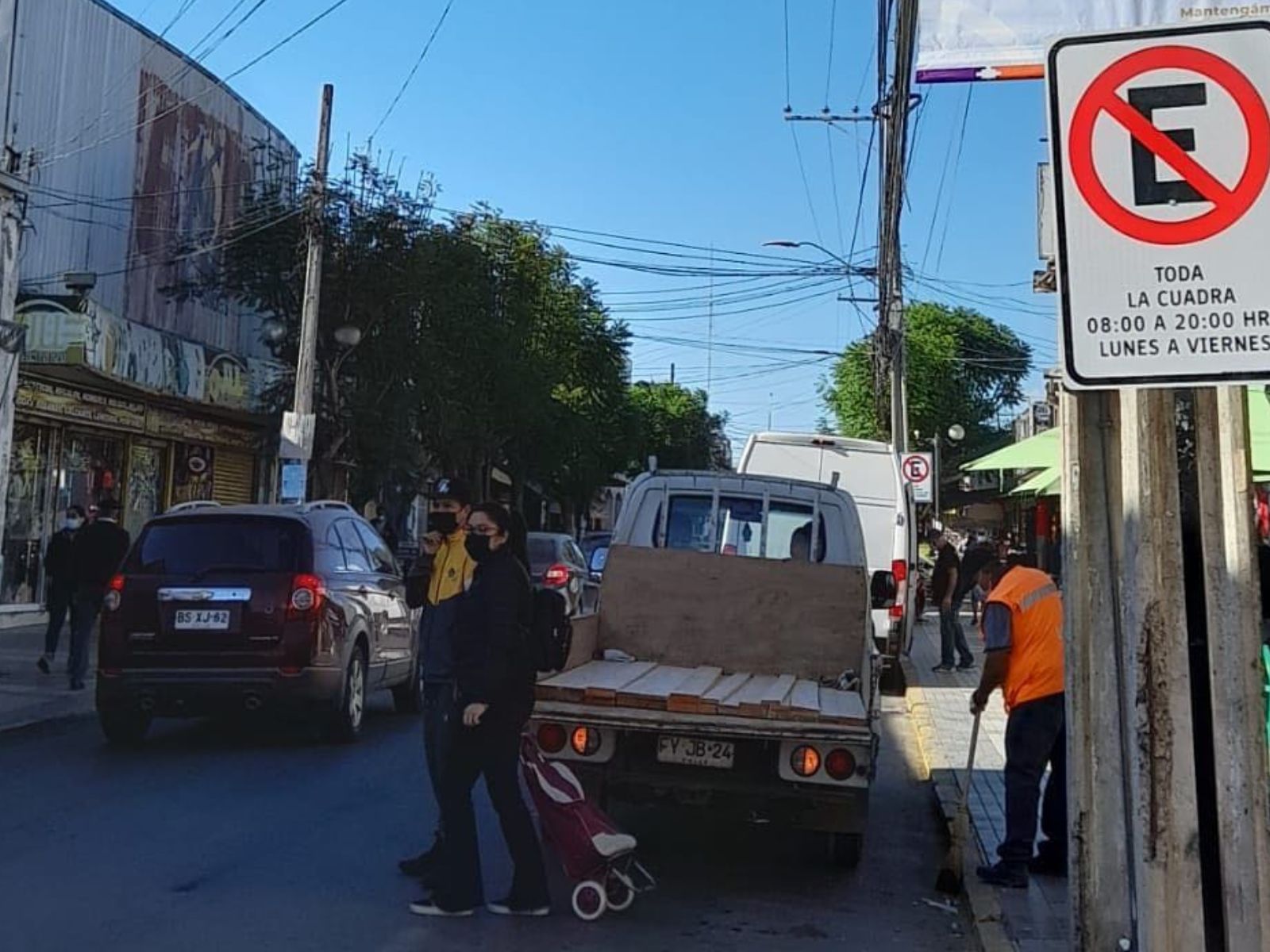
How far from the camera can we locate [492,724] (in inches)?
248

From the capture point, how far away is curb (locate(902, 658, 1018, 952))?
607cm

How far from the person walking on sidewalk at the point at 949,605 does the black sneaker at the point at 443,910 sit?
12039 millimetres

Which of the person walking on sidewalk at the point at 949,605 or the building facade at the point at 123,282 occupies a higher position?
the building facade at the point at 123,282

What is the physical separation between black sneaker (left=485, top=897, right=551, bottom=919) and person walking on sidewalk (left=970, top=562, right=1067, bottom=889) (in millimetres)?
2301

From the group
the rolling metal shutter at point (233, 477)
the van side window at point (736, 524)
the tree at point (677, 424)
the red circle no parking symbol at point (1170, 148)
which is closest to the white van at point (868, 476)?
the van side window at point (736, 524)

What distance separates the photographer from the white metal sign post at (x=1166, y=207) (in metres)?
3.38

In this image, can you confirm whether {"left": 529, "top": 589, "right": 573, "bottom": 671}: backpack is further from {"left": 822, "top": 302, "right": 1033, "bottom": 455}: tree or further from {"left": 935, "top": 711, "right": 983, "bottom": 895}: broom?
{"left": 822, "top": 302, "right": 1033, "bottom": 455}: tree

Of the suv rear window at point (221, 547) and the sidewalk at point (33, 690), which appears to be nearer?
the suv rear window at point (221, 547)

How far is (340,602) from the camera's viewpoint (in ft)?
35.6

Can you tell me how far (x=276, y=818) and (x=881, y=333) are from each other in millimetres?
21366

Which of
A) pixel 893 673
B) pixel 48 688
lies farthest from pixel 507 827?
pixel 893 673

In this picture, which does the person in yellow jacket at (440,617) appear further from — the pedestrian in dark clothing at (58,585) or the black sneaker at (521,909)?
the pedestrian in dark clothing at (58,585)

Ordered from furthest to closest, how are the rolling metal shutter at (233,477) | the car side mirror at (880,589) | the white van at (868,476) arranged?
1. the rolling metal shutter at (233,477)
2. the white van at (868,476)
3. the car side mirror at (880,589)

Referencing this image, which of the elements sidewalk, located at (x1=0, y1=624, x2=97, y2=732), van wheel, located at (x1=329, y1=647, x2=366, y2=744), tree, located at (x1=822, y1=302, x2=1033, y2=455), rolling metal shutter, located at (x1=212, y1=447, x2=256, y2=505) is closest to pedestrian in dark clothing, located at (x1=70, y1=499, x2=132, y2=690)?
sidewalk, located at (x1=0, y1=624, x2=97, y2=732)
